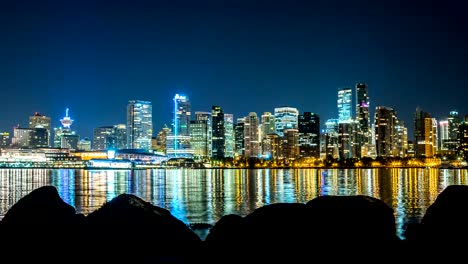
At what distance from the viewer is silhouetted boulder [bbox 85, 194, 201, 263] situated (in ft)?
35.3

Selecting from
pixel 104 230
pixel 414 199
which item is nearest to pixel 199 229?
pixel 104 230

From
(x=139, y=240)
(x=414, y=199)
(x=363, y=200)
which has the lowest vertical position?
(x=414, y=199)

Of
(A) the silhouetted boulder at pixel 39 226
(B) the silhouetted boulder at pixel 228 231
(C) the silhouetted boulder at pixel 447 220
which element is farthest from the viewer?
(B) the silhouetted boulder at pixel 228 231

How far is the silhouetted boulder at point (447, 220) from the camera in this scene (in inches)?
428

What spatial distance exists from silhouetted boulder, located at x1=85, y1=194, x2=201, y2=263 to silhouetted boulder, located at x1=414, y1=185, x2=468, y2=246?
477 cm

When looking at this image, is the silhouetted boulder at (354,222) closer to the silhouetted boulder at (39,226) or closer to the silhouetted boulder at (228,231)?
the silhouetted boulder at (228,231)

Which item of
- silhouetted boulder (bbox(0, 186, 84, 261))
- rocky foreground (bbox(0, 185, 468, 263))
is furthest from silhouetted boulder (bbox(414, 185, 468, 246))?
silhouetted boulder (bbox(0, 186, 84, 261))

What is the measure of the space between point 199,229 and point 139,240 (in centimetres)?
2242

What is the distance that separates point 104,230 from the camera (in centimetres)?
1141

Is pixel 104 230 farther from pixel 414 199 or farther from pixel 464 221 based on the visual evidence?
pixel 414 199

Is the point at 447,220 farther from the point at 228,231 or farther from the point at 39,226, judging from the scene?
the point at 39,226

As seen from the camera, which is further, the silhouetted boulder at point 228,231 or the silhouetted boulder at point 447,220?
the silhouetted boulder at point 228,231

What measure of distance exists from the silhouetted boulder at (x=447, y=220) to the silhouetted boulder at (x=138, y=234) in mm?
4769

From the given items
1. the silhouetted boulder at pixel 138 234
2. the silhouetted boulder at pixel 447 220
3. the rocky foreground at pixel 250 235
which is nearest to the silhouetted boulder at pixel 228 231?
the rocky foreground at pixel 250 235
